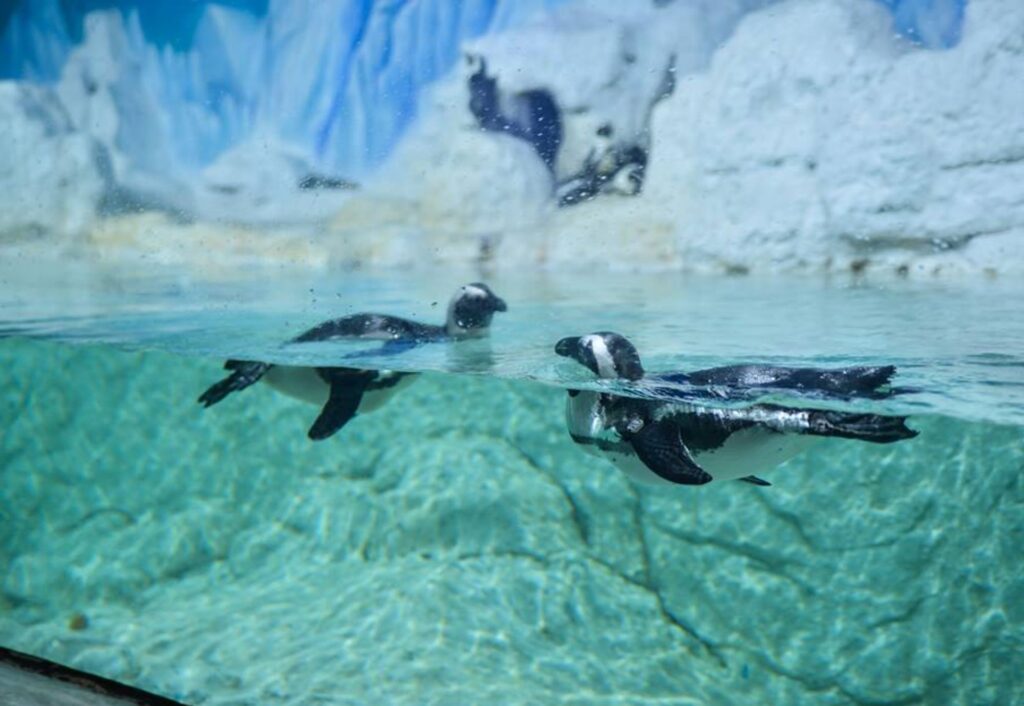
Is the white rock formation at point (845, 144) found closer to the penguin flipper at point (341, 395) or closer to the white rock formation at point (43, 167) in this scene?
the penguin flipper at point (341, 395)

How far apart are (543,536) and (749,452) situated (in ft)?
7.98

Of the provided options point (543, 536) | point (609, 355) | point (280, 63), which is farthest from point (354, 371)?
point (609, 355)

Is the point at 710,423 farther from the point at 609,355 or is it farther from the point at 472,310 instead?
the point at 472,310

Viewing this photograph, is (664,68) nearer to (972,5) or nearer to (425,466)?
(972,5)

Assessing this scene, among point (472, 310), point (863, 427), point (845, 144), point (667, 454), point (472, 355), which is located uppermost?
point (845, 144)

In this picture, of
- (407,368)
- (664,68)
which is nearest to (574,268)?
(664,68)

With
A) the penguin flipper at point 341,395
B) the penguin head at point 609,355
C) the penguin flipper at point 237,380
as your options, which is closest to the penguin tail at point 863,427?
the penguin head at point 609,355

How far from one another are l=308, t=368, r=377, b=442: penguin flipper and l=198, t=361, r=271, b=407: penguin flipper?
19.4 inches

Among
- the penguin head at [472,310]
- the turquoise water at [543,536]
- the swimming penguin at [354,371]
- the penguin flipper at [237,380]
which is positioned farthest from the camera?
the penguin flipper at [237,380]

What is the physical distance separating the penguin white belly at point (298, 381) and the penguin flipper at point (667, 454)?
3.25 metres

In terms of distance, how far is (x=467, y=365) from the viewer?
5977 millimetres

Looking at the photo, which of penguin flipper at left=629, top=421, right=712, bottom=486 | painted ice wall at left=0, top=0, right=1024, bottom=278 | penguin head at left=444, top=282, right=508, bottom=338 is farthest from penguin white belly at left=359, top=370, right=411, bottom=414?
penguin flipper at left=629, top=421, right=712, bottom=486

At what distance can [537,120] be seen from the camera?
167 inches

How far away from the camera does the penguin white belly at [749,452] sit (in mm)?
4938
